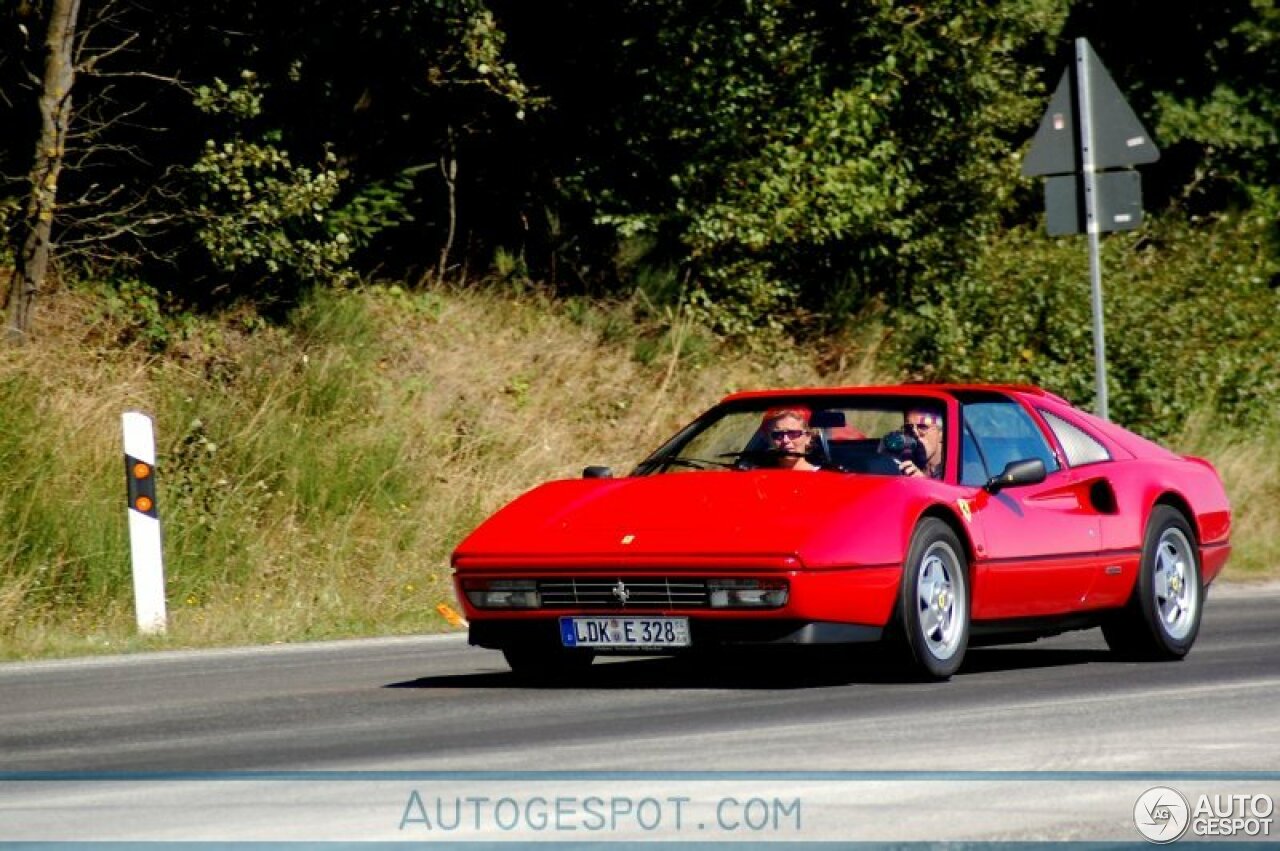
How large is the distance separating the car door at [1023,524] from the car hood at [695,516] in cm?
73

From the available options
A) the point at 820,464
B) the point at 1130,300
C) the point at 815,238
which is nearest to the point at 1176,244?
the point at 1130,300

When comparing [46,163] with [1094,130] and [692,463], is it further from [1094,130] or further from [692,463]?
[692,463]

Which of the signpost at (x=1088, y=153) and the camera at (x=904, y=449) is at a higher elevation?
the signpost at (x=1088, y=153)

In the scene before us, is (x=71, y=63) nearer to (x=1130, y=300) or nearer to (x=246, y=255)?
(x=246, y=255)

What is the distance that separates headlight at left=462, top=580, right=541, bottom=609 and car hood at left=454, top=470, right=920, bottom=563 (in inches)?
4.9

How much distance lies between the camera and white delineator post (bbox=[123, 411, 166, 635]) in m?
13.8

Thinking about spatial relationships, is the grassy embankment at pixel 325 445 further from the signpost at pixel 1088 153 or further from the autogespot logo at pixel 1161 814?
the autogespot logo at pixel 1161 814

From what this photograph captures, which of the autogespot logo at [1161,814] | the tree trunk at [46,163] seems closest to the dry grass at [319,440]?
the tree trunk at [46,163]

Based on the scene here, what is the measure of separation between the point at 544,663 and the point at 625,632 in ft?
3.80

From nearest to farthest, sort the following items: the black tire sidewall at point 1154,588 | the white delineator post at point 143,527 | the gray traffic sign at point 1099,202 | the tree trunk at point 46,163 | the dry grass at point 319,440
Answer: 1. the black tire sidewall at point 1154,588
2. the white delineator post at point 143,527
3. the dry grass at point 319,440
4. the gray traffic sign at point 1099,202
5. the tree trunk at point 46,163

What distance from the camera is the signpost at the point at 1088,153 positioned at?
16.5 m

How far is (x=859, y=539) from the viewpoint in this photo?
32.1 feet

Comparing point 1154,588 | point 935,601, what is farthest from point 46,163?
point 935,601

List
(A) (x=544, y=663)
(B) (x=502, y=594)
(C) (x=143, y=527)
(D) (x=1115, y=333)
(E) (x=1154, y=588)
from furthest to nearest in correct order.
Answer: (D) (x=1115, y=333)
(C) (x=143, y=527)
(E) (x=1154, y=588)
(A) (x=544, y=663)
(B) (x=502, y=594)
